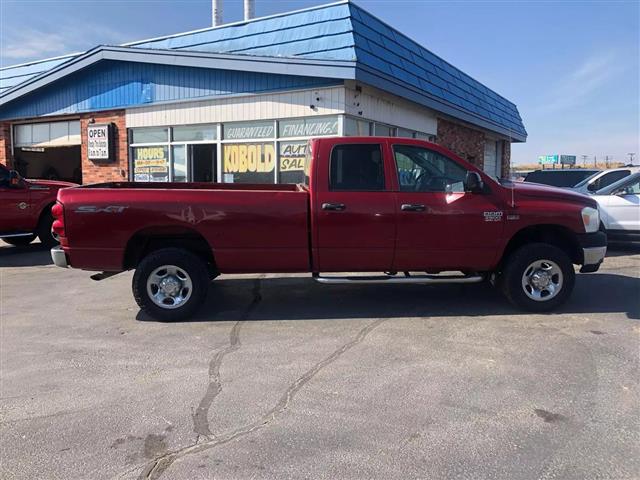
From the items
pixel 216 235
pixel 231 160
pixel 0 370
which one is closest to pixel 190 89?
pixel 231 160

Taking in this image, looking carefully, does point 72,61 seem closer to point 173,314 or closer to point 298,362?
point 173,314

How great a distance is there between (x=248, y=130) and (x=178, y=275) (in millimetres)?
7486

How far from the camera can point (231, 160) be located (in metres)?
12.9

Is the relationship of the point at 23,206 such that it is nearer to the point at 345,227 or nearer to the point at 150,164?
the point at 150,164

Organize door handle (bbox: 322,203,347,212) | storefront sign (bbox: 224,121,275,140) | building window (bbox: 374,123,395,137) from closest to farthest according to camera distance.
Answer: door handle (bbox: 322,203,347,212), storefront sign (bbox: 224,121,275,140), building window (bbox: 374,123,395,137)

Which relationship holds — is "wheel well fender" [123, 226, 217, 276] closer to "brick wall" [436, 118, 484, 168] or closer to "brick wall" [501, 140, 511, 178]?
"brick wall" [436, 118, 484, 168]

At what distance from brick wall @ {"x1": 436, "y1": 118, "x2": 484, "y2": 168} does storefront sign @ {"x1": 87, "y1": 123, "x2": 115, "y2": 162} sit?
9.98 m

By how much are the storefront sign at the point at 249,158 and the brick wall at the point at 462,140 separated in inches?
253

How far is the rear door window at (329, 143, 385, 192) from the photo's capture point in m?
5.74

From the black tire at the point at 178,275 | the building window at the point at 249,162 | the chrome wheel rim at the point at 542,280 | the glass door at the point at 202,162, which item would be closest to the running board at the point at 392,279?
the chrome wheel rim at the point at 542,280

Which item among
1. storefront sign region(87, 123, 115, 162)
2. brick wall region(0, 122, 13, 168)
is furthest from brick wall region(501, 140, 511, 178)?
brick wall region(0, 122, 13, 168)

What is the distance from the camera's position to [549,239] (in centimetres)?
613

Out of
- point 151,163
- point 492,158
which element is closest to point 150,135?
point 151,163

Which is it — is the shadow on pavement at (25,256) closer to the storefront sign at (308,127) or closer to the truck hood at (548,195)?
the storefront sign at (308,127)
